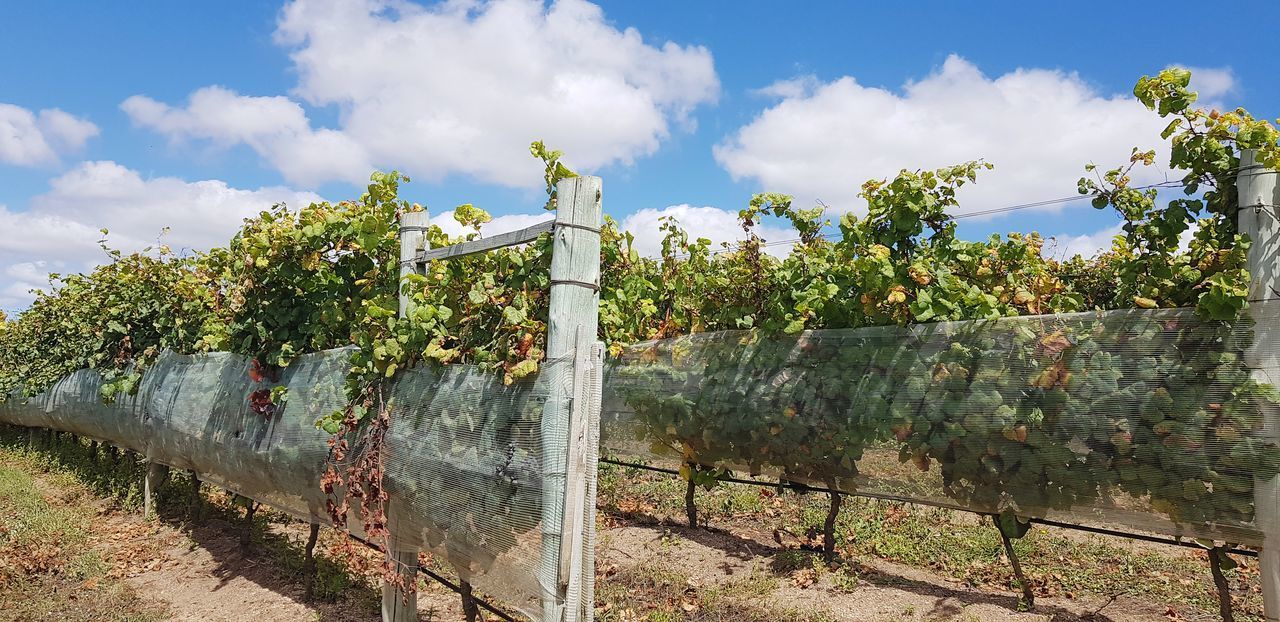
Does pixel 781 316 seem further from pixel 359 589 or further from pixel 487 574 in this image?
pixel 359 589

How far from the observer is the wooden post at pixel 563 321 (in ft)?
10.1

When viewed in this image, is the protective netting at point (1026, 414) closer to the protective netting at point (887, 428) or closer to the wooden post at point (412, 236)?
the protective netting at point (887, 428)

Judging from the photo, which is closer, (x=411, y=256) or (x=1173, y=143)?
(x=1173, y=143)

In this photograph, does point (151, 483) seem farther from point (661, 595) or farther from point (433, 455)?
point (433, 455)

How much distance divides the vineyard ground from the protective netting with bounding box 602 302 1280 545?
1219mm

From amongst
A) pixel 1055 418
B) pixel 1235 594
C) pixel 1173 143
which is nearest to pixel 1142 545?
pixel 1235 594

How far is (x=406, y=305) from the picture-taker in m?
4.22

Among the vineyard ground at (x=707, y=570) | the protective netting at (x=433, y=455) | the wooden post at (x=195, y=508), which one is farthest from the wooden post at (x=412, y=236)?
the wooden post at (x=195, y=508)

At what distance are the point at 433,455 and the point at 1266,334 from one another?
135 inches

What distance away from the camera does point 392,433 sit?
13.2 ft

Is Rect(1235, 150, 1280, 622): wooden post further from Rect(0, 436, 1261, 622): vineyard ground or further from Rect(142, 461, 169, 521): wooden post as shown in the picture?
Rect(142, 461, 169, 521): wooden post

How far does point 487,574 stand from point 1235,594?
4.73 m

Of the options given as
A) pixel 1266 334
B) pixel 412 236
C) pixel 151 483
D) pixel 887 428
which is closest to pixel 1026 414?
pixel 887 428

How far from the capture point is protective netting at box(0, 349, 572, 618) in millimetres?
3217
